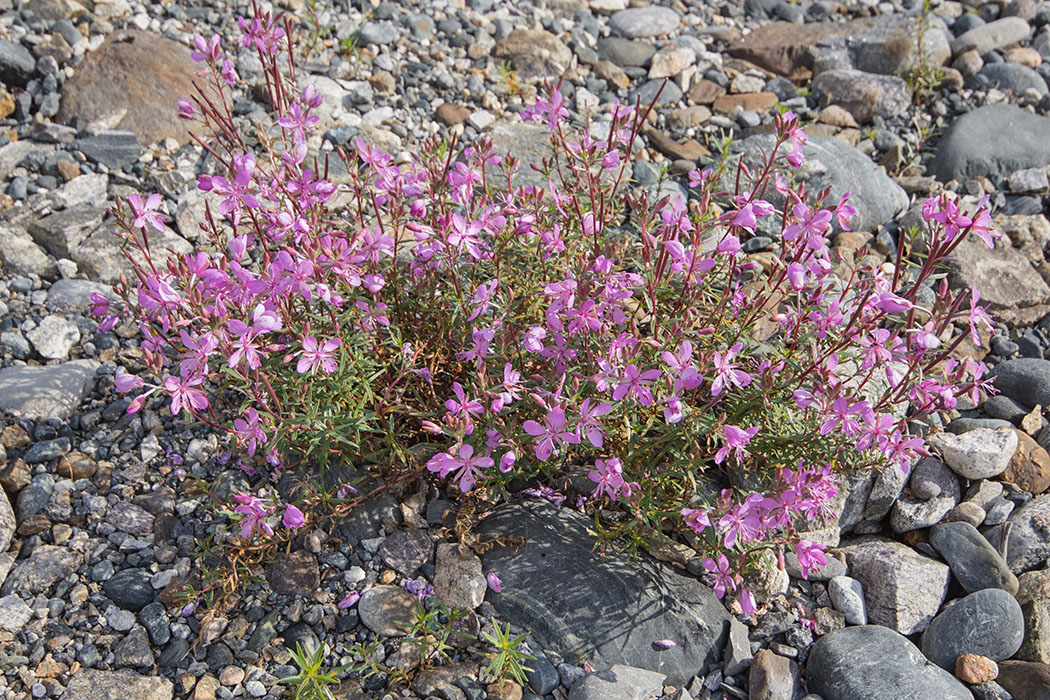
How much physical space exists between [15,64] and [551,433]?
5025 millimetres

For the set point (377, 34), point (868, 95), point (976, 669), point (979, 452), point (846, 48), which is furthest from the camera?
point (846, 48)

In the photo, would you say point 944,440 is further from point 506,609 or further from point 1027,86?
point 1027,86

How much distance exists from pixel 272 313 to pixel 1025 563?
3438 millimetres

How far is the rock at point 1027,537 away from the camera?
3850mm

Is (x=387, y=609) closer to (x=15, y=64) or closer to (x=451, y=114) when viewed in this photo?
(x=451, y=114)

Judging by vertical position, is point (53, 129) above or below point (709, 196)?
below

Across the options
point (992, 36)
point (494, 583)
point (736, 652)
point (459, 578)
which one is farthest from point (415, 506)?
point (992, 36)

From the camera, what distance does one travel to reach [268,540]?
12.1 feet

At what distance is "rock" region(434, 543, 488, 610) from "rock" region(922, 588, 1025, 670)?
191 centimetres

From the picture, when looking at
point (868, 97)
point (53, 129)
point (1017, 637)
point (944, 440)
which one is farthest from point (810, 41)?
point (53, 129)

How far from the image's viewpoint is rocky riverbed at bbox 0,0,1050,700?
3.44 metres

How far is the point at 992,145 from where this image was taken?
616 cm

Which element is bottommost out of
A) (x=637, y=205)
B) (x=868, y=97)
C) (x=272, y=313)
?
(x=868, y=97)

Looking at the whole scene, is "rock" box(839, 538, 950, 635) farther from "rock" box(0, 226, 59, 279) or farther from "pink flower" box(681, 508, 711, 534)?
"rock" box(0, 226, 59, 279)
